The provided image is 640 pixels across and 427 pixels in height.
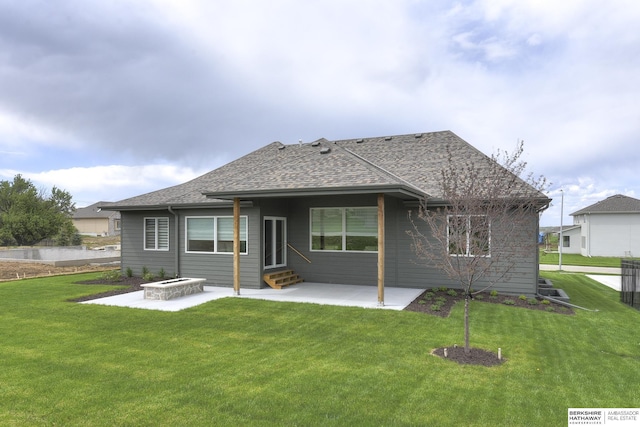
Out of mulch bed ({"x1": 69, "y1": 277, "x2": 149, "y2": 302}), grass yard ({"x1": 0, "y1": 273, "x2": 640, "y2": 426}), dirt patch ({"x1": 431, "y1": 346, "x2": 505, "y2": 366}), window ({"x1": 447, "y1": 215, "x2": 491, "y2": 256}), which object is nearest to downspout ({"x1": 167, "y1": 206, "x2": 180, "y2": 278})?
mulch bed ({"x1": 69, "y1": 277, "x2": 149, "y2": 302})

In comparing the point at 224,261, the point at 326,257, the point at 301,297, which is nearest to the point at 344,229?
the point at 326,257

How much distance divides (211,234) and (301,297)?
4402mm

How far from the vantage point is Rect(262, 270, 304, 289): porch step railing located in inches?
472

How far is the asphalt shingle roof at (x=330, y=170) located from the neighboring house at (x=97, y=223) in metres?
49.9

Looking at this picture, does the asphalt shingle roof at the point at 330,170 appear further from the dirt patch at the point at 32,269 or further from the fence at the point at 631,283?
the dirt patch at the point at 32,269

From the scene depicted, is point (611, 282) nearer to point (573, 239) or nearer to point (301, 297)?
point (301, 297)

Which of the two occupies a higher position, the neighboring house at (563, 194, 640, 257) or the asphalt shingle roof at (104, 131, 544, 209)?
the asphalt shingle roof at (104, 131, 544, 209)

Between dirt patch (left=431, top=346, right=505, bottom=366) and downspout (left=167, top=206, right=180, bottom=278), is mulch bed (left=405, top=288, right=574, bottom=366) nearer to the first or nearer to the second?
dirt patch (left=431, top=346, right=505, bottom=366)

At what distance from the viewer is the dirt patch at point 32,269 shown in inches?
631

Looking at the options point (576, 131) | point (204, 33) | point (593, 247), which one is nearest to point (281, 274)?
point (204, 33)

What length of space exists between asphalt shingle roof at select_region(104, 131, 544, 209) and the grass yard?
3.09 meters

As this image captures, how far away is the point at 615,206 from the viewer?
108 ft

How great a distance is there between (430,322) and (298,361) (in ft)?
11.3

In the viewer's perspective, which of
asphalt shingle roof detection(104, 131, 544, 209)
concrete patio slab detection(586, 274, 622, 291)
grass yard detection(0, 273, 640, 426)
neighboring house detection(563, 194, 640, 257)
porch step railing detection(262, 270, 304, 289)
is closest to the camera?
grass yard detection(0, 273, 640, 426)
